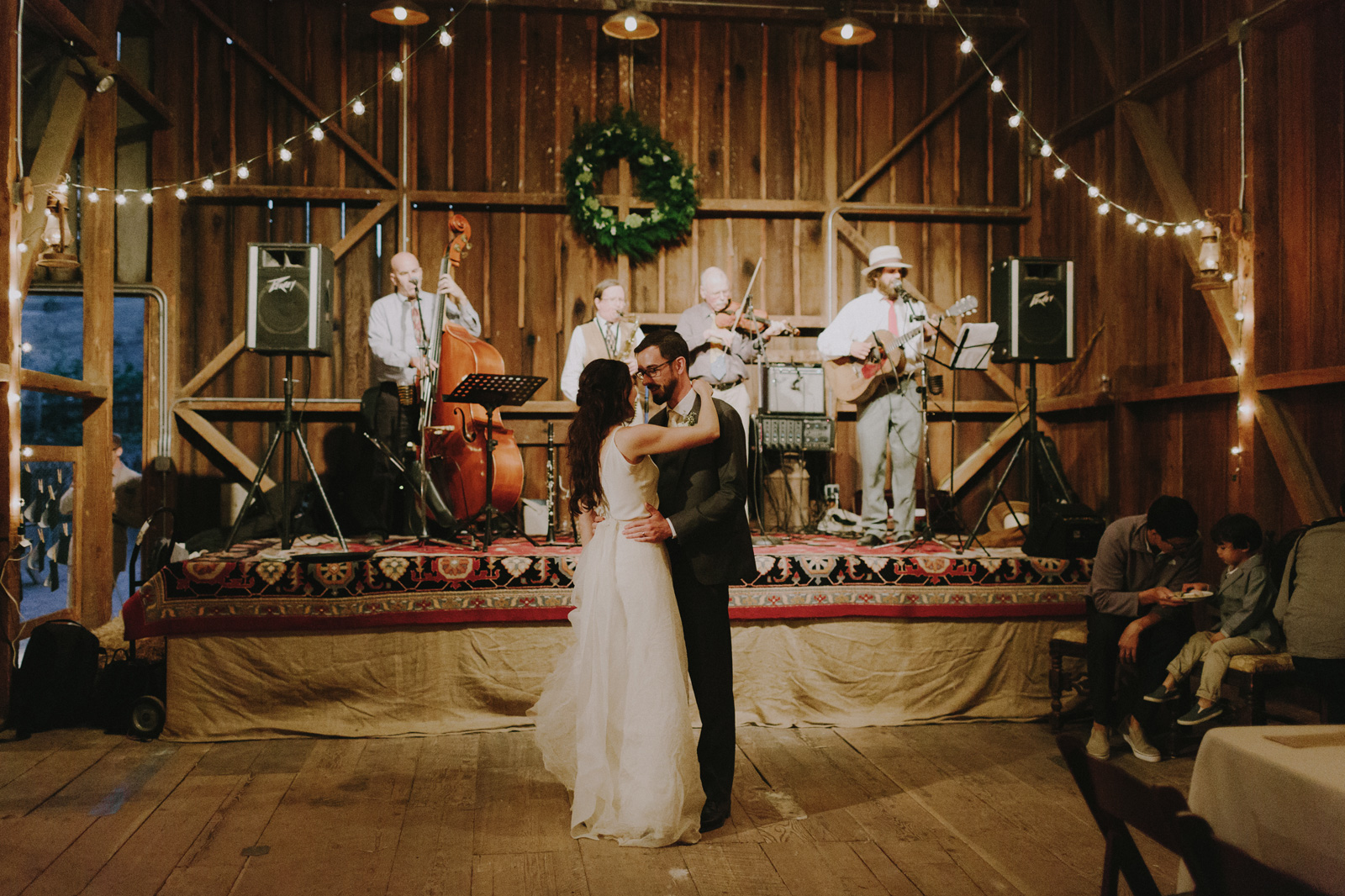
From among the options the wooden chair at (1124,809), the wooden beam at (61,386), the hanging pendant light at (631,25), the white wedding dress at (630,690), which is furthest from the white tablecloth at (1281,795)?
the hanging pendant light at (631,25)

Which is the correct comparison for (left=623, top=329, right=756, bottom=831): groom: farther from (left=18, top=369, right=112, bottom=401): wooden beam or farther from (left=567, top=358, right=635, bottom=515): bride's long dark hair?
(left=18, top=369, right=112, bottom=401): wooden beam

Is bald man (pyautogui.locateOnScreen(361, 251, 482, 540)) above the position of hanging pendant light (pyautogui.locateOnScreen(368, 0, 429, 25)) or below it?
below

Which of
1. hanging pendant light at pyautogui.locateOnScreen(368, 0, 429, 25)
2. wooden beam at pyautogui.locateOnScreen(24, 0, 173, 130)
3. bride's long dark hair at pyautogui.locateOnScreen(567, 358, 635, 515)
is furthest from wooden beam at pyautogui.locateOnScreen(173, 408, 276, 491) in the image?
bride's long dark hair at pyautogui.locateOnScreen(567, 358, 635, 515)

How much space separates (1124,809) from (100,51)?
21.6 ft

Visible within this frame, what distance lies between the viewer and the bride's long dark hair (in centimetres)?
328

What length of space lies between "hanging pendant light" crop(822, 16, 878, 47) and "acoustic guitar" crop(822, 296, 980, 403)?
2.86 meters

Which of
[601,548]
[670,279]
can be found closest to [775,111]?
[670,279]

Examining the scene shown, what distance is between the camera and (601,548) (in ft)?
10.8

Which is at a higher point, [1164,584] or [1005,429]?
[1005,429]

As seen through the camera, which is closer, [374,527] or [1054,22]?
[374,527]

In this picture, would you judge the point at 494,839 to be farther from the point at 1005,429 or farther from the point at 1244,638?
the point at 1005,429

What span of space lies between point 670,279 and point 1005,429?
2.77 metres

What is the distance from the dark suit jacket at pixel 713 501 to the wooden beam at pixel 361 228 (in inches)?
187

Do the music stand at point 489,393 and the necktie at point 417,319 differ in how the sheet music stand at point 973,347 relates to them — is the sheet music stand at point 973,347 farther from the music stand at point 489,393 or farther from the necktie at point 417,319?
the necktie at point 417,319
